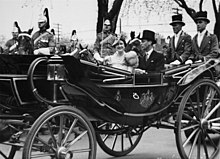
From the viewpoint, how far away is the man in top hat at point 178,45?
21.0ft

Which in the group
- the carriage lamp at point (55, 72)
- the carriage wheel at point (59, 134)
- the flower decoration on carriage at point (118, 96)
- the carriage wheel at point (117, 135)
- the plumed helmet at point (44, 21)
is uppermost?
the plumed helmet at point (44, 21)

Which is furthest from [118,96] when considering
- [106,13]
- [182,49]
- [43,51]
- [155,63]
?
[106,13]

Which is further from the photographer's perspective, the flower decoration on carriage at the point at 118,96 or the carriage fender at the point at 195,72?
the carriage fender at the point at 195,72

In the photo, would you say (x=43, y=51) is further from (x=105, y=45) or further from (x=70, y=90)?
(x=105, y=45)

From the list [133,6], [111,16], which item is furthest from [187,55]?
[133,6]

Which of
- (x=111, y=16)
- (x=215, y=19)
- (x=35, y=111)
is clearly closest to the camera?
(x=35, y=111)

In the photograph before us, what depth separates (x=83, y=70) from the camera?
13.9ft

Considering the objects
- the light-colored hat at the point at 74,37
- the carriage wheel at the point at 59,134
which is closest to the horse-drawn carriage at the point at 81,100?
the carriage wheel at the point at 59,134

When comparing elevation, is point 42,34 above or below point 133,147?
above

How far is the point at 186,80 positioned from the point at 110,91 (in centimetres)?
105

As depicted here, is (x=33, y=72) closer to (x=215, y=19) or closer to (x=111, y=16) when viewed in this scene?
(x=111, y=16)

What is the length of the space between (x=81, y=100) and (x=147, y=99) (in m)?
0.83

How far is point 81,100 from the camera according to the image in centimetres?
442

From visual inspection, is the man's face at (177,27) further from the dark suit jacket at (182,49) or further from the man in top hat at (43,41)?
the man in top hat at (43,41)
